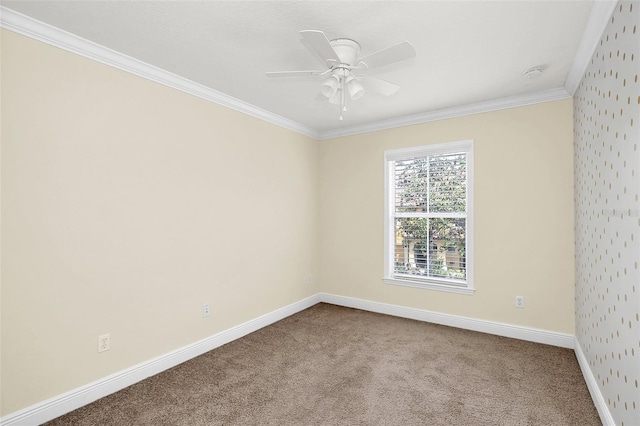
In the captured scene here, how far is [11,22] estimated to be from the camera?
190 centimetres

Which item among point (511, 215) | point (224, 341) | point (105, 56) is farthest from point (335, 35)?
point (224, 341)

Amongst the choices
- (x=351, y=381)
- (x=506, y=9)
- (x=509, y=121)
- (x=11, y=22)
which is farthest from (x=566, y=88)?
(x=11, y=22)

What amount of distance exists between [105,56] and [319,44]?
Answer: 1659mm

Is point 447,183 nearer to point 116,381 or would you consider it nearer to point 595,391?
point 595,391

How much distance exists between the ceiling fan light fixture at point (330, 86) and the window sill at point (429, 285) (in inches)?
103

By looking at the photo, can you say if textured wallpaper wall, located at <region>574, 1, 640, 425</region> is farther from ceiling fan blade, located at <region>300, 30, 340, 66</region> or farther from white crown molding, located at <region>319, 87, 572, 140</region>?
ceiling fan blade, located at <region>300, 30, 340, 66</region>

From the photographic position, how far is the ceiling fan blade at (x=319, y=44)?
164 centimetres

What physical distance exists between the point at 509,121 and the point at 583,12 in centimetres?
155

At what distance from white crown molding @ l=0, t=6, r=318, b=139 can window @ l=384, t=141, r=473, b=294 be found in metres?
2.04

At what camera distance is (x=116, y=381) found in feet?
7.79

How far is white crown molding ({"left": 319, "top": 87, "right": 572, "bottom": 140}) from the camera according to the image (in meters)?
3.14

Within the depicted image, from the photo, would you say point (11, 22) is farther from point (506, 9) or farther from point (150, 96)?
point (506, 9)

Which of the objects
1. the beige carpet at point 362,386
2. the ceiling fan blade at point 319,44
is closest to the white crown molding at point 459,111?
the ceiling fan blade at point 319,44

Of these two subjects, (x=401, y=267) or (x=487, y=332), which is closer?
(x=487, y=332)
